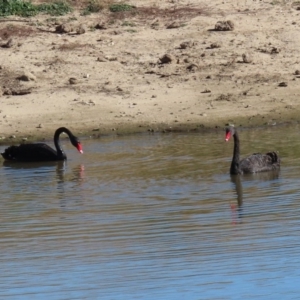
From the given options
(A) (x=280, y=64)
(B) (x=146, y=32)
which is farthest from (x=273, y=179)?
(B) (x=146, y=32)

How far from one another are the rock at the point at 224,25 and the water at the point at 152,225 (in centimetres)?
452

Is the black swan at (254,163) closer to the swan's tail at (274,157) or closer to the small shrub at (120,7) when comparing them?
the swan's tail at (274,157)

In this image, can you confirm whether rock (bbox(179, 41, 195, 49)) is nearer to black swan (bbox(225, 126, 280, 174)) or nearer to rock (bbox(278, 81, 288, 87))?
rock (bbox(278, 81, 288, 87))

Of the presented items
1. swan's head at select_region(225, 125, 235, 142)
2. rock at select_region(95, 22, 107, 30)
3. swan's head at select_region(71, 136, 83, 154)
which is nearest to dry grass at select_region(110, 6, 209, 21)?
rock at select_region(95, 22, 107, 30)

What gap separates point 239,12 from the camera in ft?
70.9

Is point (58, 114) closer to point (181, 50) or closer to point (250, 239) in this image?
point (181, 50)

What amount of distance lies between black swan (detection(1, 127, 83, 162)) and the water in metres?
0.14

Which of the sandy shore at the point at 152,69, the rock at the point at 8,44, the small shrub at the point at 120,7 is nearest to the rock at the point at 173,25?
the sandy shore at the point at 152,69

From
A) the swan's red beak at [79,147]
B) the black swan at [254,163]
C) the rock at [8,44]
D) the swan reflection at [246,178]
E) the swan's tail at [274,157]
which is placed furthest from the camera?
the rock at [8,44]

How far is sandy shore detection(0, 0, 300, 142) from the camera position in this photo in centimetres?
1827

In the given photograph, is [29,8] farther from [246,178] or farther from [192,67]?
[246,178]

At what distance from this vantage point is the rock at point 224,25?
2083 centimetres

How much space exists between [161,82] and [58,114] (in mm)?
1901

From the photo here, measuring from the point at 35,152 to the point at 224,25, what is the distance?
229 inches
